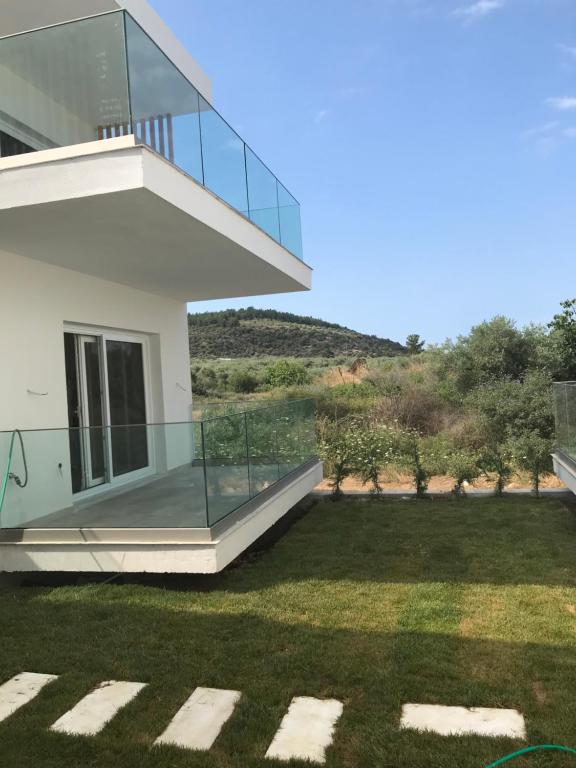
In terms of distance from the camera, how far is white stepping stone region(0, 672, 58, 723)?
3.18m

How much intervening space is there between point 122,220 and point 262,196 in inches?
120

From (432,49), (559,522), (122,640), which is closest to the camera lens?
(122,640)

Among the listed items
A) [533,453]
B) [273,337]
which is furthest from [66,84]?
[273,337]

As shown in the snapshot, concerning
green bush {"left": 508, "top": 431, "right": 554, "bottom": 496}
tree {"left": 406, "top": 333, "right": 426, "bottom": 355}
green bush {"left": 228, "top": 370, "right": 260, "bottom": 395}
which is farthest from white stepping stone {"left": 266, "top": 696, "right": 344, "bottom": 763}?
tree {"left": 406, "top": 333, "right": 426, "bottom": 355}

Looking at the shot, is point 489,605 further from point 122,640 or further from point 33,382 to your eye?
point 33,382

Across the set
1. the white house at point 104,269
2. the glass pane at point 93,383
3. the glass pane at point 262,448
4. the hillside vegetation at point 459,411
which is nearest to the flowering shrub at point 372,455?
the hillside vegetation at point 459,411

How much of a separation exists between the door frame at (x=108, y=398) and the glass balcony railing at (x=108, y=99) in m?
2.23

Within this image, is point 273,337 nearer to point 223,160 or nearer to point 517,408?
point 517,408

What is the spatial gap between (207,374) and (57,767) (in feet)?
77.5

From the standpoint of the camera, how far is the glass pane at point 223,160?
20.2 ft

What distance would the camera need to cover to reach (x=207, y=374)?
85.5 ft

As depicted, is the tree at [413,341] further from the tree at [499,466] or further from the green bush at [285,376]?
the tree at [499,466]

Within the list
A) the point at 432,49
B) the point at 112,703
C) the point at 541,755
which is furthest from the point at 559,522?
the point at 432,49

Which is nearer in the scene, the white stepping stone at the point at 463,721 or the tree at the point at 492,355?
the white stepping stone at the point at 463,721
